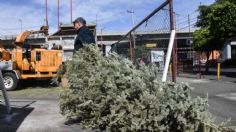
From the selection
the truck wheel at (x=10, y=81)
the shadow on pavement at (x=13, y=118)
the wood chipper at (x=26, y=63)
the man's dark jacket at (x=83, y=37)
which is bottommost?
the shadow on pavement at (x=13, y=118)

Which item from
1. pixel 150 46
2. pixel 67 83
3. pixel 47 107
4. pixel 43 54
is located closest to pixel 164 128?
pixel 67 83

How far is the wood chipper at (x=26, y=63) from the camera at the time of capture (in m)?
19.3

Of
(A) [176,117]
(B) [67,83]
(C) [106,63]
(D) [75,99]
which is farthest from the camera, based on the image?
(B) [67,83]

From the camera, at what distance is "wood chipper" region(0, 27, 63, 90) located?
19297mm

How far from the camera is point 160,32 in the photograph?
7.36 m

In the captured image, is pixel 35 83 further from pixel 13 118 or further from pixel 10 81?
pixel 13 118

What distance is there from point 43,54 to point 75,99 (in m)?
13.0

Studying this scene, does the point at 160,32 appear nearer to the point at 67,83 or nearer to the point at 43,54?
the point at 67,83

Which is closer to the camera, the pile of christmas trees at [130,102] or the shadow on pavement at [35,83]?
the pile of christmas trees at [130,102]

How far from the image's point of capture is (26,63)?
65.0 feet

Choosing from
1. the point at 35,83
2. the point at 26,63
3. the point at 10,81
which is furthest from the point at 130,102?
the point at 35,83

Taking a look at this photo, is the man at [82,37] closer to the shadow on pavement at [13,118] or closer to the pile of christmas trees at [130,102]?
the pile of christmas trees at [130,102]

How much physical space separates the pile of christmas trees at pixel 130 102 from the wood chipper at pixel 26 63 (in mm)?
12100

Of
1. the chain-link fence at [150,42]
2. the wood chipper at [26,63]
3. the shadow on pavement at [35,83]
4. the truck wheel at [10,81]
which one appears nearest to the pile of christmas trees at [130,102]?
the chain-link fence at [150,42]
